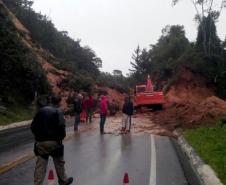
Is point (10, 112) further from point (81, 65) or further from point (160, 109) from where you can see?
point (81, 65)

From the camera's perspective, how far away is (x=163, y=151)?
18266 millimetres

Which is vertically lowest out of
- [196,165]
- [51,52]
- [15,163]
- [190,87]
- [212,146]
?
[196,165]

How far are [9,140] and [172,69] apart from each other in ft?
167

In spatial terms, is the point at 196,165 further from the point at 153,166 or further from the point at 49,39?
the point at 49,39

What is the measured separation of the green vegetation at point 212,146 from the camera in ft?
43.8

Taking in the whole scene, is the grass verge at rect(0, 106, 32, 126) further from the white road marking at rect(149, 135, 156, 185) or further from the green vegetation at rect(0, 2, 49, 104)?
the white road marking at rect(149, 135, 156, 185)

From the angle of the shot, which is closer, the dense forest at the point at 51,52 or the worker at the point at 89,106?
the worker at the point at 89,106

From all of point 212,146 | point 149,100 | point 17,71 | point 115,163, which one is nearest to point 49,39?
point 149,100

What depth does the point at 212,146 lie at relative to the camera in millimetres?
17391

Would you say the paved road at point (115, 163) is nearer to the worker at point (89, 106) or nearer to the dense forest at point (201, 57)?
the worker at point (89, 106)

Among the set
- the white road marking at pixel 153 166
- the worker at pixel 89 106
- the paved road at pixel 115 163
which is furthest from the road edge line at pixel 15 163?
the worker at pixel 89 106

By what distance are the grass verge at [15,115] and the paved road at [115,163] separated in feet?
31.3

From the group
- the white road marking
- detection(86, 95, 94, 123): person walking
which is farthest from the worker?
the white road marking

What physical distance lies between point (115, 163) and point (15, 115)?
62.2ft
